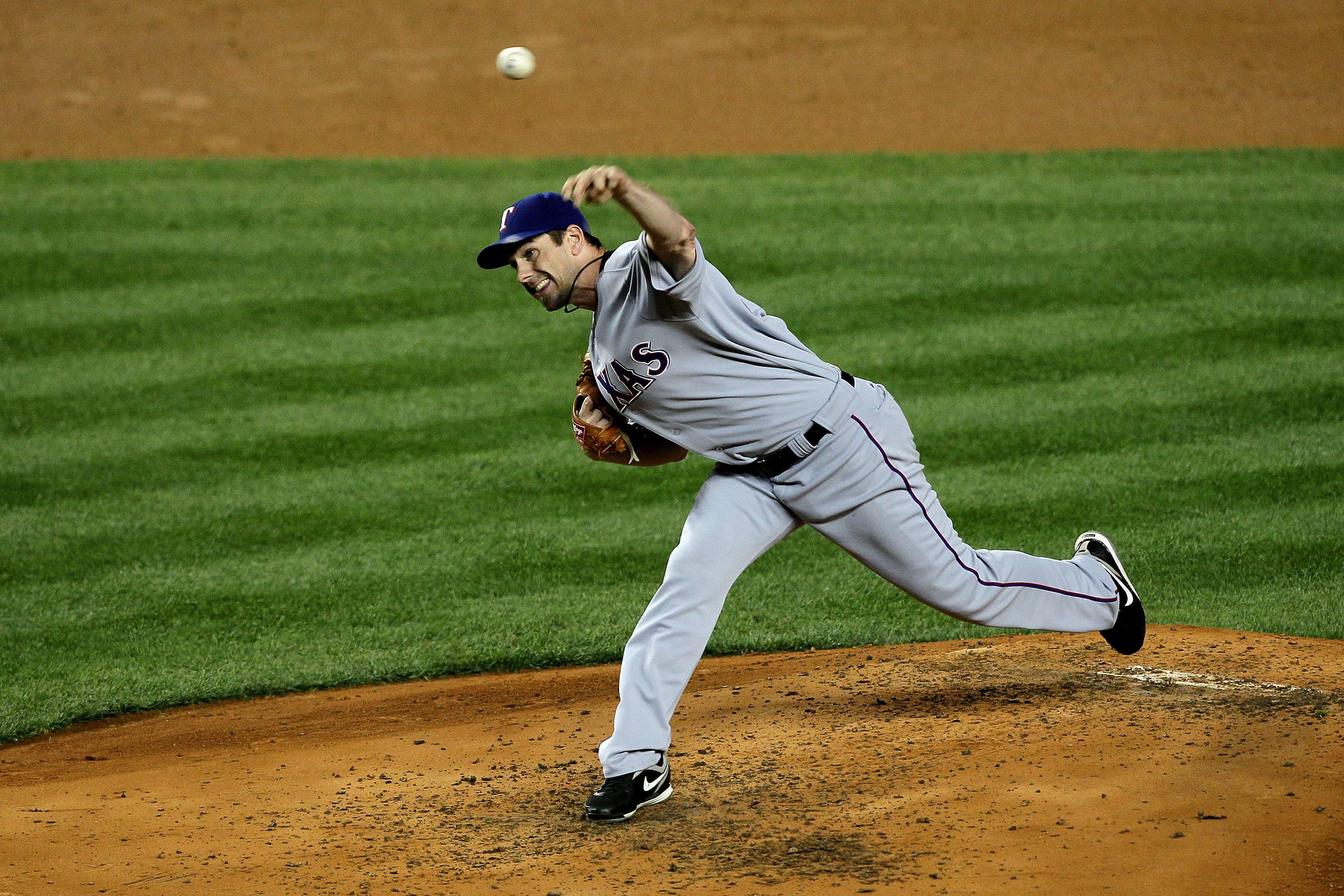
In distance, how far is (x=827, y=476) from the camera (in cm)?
383

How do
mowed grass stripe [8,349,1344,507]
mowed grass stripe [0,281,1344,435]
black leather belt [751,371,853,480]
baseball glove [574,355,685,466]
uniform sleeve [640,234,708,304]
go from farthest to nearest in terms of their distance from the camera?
mowed grass stripe [0,281,1344,435]
mowed grass stripe [8,349,1344,507]
baseball glove [574,355,685,466]
black leather belt [751,371,853,480]
uniform sleeve [640,234,708,304]

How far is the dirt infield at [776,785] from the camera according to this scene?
3.31 metres

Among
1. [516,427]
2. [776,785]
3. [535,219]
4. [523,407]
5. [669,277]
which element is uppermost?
[535,219]

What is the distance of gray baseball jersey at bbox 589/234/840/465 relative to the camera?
3.70 m

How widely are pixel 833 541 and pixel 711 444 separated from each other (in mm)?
446

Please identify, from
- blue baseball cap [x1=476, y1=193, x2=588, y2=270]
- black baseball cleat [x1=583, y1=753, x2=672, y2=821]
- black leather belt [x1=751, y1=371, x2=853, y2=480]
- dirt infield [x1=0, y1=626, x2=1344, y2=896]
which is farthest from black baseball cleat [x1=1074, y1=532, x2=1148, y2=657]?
blue baseball cap [x1=476, y1=193, x2=588, y2=270]

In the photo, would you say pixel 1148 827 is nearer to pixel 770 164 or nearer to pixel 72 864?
pixel 72 864

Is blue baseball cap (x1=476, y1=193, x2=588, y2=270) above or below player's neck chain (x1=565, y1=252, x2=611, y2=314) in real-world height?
above

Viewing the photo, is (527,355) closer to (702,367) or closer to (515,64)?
(515,64)

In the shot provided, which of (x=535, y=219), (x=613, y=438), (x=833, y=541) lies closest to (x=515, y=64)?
(x=535, y=219)

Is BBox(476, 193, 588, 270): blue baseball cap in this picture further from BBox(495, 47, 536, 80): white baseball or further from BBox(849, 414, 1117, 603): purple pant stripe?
BBox(495, 47, 536, 80): white baseball

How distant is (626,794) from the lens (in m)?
3.65

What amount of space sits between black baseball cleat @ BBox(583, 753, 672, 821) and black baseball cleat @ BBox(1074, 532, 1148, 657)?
5.16 ft

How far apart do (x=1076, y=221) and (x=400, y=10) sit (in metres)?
9.12
